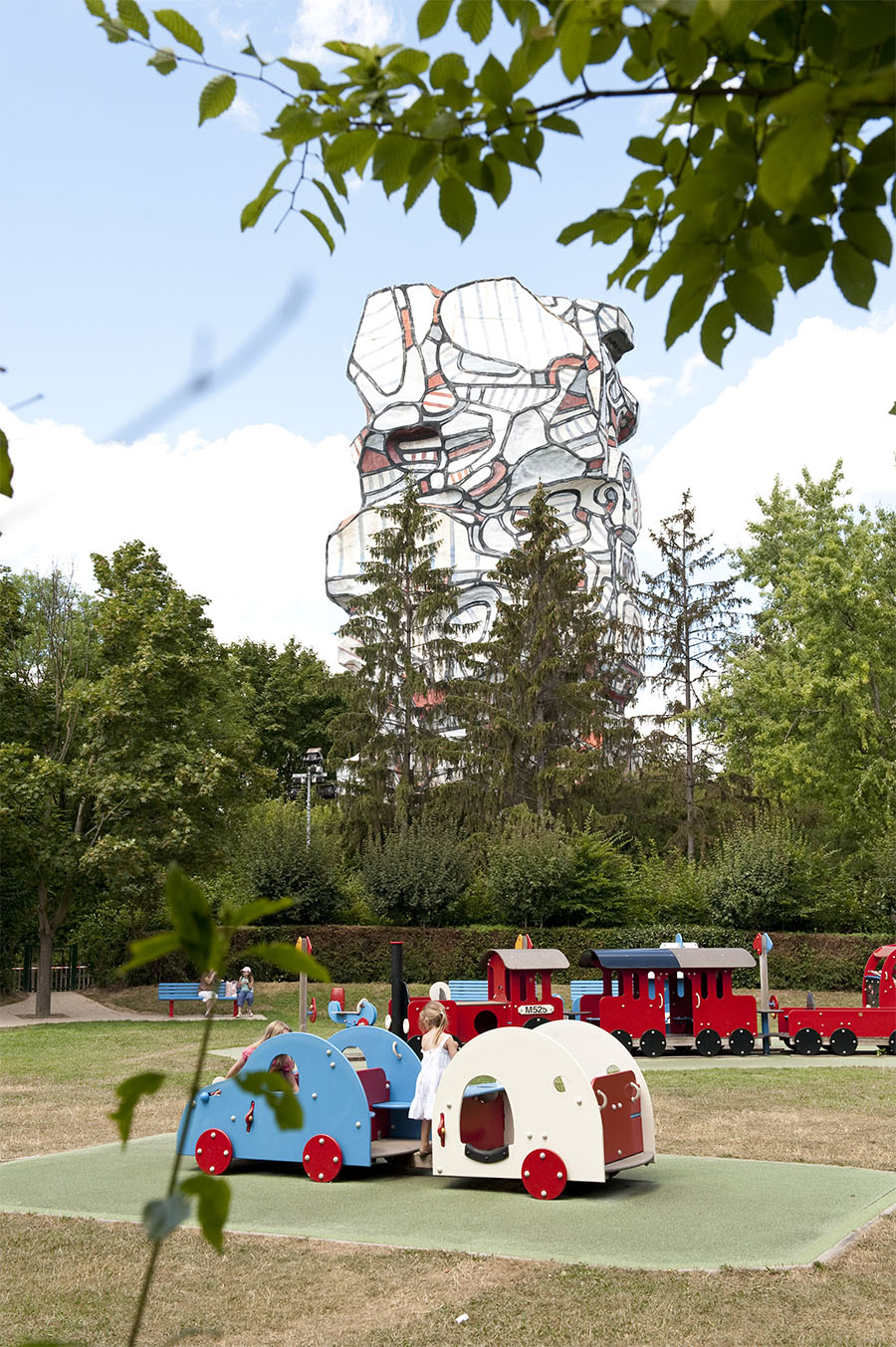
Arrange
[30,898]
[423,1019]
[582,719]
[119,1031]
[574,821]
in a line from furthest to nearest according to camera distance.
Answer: [582,719], [574,821], [30,898], [119,1031], [423,1019]

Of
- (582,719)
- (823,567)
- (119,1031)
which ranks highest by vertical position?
(823,567)

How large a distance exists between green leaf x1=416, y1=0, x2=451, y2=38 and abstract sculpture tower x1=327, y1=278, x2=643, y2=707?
172 feet

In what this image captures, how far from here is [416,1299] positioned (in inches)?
259

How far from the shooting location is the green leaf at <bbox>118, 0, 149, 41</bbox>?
2016 millimetres

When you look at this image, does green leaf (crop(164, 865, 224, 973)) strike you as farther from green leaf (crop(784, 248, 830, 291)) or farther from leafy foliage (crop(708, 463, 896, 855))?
leafy foliage (crop(708, 463, 896, 855))

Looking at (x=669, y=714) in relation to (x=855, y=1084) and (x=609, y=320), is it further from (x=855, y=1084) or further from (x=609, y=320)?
(x=855, y=1084)

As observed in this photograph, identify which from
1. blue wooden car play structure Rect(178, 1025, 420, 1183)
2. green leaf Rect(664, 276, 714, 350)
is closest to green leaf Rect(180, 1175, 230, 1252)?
green leaf Rect(664, 276, 714, 350)

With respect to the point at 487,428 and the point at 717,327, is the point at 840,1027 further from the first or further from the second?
the point at 487,428

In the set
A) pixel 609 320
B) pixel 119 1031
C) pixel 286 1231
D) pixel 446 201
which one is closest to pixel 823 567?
pixel 119 1031

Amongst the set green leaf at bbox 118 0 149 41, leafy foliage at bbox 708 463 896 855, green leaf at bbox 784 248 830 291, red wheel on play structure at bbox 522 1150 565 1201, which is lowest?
red wheel on play structure at bbox 522 1150 565 1201

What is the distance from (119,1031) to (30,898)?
9959mm

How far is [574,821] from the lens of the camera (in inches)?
1537

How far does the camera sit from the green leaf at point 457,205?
2.26m

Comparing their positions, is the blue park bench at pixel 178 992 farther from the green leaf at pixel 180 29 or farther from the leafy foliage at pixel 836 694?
the green leaf at pixel 180 29
